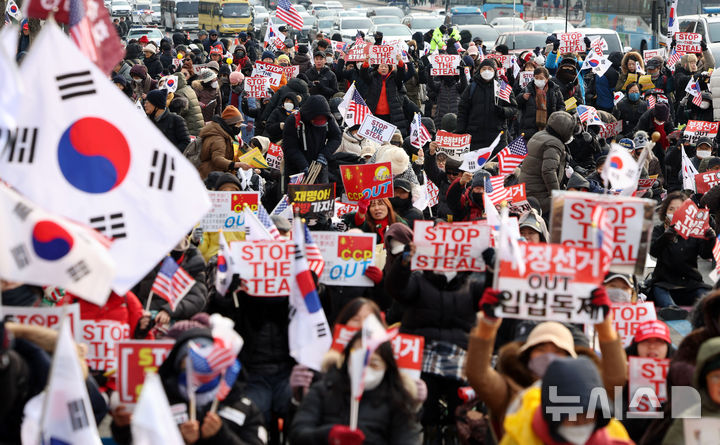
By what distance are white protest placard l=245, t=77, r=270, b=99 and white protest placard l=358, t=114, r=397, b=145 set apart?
5.57m

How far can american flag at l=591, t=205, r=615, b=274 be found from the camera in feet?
17.1

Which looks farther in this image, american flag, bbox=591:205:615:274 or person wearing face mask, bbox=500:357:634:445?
american flag, bbox=591:205:615:274

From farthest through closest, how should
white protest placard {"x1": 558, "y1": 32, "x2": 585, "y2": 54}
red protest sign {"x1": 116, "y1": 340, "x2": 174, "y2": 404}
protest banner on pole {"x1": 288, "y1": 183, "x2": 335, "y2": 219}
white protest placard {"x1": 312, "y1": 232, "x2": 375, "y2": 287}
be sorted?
white protest placard {"x1": 558, "y1": 32, "x2": 585, "y2": 54}, protest banner on pole {"x1": 288, "y1": 183, "x2": 335, "y2": 219}, white protest placard {"x1": 312, "y1": 232, "x2": 375, "y2": 287}, red protest sign {"x1": 116, "y1": 340, "x2": 174, "y2": 404}

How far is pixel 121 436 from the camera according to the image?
5402 mm

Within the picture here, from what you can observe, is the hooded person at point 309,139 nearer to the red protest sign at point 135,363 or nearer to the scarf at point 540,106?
the scarf at point 540,106

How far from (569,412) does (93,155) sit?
8.18 ft

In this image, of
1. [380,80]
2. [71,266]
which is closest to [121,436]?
[71,266]

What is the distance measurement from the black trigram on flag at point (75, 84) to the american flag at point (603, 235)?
245 centimetres

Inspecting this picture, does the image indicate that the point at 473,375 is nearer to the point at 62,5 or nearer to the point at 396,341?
the point at 396,341

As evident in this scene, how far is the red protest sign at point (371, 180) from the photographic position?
360 inches

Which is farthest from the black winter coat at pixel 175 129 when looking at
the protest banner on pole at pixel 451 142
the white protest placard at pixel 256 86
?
the white protest placard at pixel 256 86

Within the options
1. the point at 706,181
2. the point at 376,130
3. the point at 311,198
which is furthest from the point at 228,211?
the point at 706,181

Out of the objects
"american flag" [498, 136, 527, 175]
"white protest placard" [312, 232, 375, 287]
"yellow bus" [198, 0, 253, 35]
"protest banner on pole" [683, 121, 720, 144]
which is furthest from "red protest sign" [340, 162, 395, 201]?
"yellow bus" [198, 0, 253, 35]

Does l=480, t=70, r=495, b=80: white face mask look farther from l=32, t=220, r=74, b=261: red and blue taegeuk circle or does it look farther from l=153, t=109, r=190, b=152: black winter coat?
l=32, t=220, r=74, b=261: red and blue taegeuk circle
